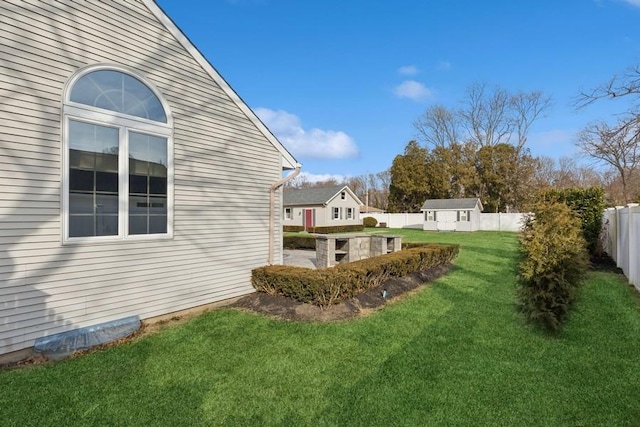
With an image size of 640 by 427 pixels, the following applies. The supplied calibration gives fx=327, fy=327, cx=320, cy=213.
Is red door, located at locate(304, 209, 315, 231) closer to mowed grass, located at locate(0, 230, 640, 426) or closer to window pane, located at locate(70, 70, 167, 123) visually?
mowed grass, located at locate(0, 230, 640, 426)

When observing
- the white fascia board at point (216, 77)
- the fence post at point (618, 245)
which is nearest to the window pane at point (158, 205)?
the white fascia board at point (216, 77)

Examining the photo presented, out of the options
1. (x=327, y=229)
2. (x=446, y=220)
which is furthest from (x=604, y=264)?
(x=446, y=220)

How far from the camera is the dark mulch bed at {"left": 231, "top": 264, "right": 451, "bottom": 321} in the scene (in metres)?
5.76

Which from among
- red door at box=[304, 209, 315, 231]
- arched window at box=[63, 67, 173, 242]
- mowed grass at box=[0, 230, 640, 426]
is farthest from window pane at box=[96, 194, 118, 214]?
red door at box=[304, 209, 315, 231]

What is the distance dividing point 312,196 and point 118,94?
2507 centimetres

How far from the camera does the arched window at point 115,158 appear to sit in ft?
15.1

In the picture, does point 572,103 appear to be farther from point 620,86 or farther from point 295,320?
point 295,320

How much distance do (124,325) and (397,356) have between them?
12.9ft

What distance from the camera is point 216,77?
6.61 metres

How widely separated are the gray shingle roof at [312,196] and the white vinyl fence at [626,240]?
19.6 meters

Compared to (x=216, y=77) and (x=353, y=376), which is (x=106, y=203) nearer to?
(x=216, y=77)

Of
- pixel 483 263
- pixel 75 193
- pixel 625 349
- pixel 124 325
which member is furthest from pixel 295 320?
pixel 483 263

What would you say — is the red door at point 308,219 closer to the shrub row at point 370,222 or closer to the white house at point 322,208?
the white house at point 322,208

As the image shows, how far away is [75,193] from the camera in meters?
4.60
